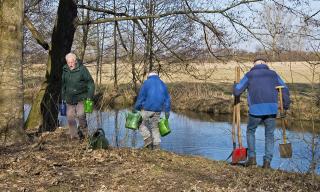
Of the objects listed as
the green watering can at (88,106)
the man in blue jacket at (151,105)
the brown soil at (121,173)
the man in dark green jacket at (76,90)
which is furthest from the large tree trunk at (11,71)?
the man in blue jacket at (151,105)

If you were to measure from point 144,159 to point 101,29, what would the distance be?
20.3 m

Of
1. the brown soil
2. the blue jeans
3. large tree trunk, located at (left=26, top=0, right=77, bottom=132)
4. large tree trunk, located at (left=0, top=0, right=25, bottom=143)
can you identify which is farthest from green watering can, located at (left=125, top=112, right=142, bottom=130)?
large tree trunk, located at (left=26, top=0, right=77, bottom=132)

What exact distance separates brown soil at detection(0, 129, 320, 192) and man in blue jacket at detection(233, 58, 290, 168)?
719mm

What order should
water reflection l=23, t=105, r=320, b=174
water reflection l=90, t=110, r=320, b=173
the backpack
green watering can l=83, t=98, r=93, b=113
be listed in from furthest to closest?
water reflection l=90, t=110, r=320, b=173 < green watering can l=83, t=98, r=93, b=113 < water reflection l=23, t=105, r=320, b=174 < the backpack

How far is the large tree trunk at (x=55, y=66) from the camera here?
40.7ft

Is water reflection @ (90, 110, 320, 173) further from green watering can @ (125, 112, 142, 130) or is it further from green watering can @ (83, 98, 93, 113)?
green watering can @ (83, 98, 93, 113)

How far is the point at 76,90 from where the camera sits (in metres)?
9.01

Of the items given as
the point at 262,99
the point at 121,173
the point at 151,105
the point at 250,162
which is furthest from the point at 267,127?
the point at 121,173

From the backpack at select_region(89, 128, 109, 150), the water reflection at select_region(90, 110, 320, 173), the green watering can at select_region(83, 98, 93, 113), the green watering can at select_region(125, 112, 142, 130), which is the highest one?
the green watering can at select_region(83, 98, 93, 113)

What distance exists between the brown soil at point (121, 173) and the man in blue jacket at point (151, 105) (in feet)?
5.10

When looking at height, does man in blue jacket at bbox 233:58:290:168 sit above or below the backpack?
above

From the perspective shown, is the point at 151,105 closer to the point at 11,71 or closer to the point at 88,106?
the point at 88,106

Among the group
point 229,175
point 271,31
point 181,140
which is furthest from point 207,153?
point 229,175

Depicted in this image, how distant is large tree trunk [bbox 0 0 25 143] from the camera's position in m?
8.11
